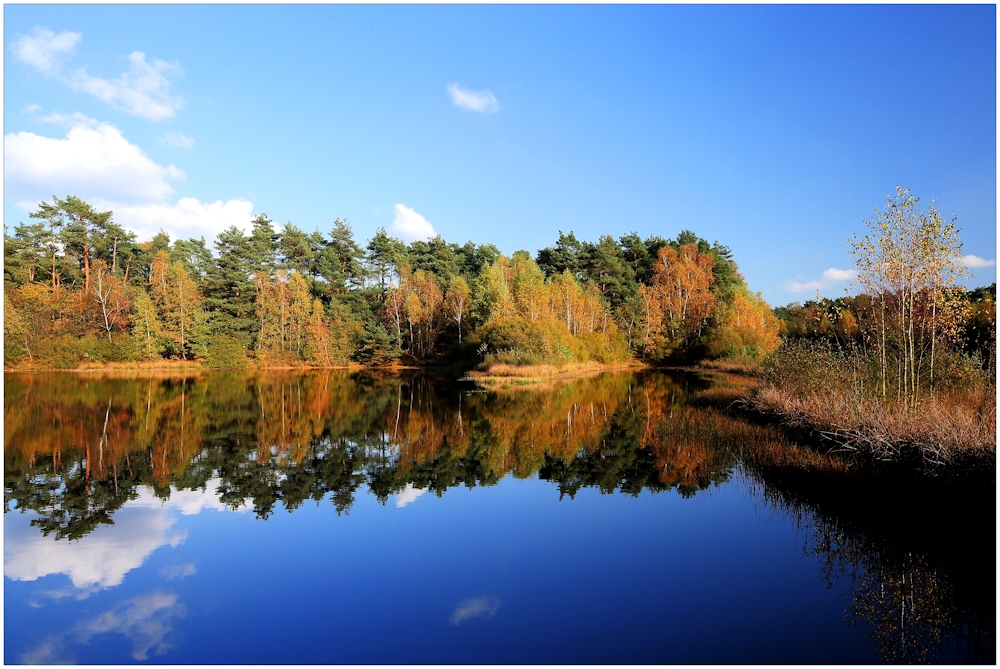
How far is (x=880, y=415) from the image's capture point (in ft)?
37.8

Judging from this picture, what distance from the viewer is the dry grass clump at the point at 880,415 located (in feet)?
30.5

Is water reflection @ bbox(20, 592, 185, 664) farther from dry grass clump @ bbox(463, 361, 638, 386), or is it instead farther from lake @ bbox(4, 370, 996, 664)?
dry grass clump @ bbox(463, 361, 638, 386)

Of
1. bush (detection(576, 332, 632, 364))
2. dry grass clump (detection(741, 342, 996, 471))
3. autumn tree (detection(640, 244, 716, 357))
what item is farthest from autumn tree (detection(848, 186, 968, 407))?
autumn tree (detection(640, 244, 716, 357))

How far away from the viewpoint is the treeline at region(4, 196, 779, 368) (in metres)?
43.1

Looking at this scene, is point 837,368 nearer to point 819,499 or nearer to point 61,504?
point 819,499

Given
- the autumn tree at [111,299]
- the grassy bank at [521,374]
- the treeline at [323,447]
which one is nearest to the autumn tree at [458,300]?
the grassy bank at [521,374]

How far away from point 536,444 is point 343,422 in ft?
24.0

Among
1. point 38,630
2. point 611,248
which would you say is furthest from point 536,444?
point 611,248

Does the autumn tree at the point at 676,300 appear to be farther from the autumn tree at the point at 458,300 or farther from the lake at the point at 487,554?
the lake at the point at 487,554

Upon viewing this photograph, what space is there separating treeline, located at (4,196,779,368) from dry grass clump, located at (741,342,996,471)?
69.5 ft

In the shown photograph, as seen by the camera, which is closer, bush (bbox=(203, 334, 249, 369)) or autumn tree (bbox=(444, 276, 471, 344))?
bush (bbox=(203, 334, 249, 369))

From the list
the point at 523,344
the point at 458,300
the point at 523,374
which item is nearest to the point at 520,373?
the point at 523,374

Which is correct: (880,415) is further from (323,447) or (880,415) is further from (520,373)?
(520,373)

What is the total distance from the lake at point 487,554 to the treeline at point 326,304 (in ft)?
80.0
